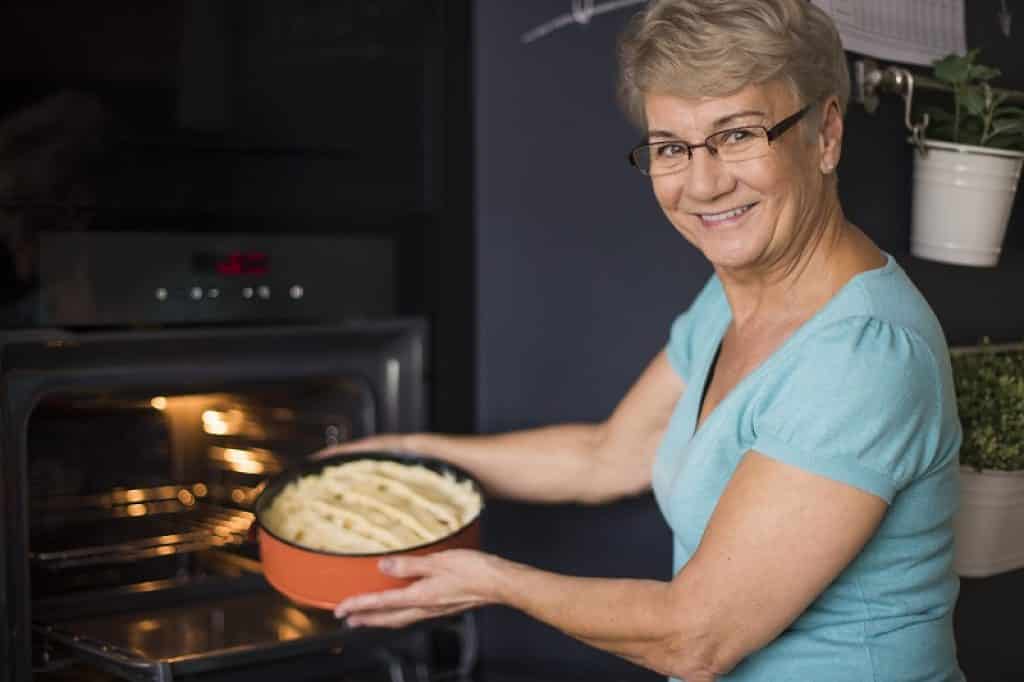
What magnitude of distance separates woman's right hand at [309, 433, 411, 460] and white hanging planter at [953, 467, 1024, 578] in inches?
31.3

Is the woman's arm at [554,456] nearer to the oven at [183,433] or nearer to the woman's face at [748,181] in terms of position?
the oven at [183,433]

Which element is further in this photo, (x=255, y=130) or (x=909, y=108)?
(x=255, y=130)

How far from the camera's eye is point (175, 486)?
1.97 m

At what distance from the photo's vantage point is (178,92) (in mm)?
1726

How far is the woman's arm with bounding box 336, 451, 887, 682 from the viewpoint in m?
1.27

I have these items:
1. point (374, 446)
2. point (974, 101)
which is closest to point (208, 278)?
point (374, 446)

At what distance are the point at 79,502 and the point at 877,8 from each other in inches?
51.7

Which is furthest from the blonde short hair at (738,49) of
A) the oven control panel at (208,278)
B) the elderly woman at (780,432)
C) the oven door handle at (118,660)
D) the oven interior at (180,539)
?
the oven door handle at (118,660)

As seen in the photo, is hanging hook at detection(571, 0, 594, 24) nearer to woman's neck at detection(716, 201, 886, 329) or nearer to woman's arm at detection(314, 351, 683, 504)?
woman's arm at detection(314, 351, 683, 504)

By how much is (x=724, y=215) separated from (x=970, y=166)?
1.21ft

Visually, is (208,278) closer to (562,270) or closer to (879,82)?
(562,270)

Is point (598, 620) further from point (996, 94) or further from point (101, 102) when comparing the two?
point (101, 102)

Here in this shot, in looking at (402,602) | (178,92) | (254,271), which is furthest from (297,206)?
(402,602)

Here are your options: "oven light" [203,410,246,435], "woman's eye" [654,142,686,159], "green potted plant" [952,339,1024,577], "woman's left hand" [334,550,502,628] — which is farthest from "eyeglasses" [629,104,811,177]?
"oven light" [203,410,246,435]
